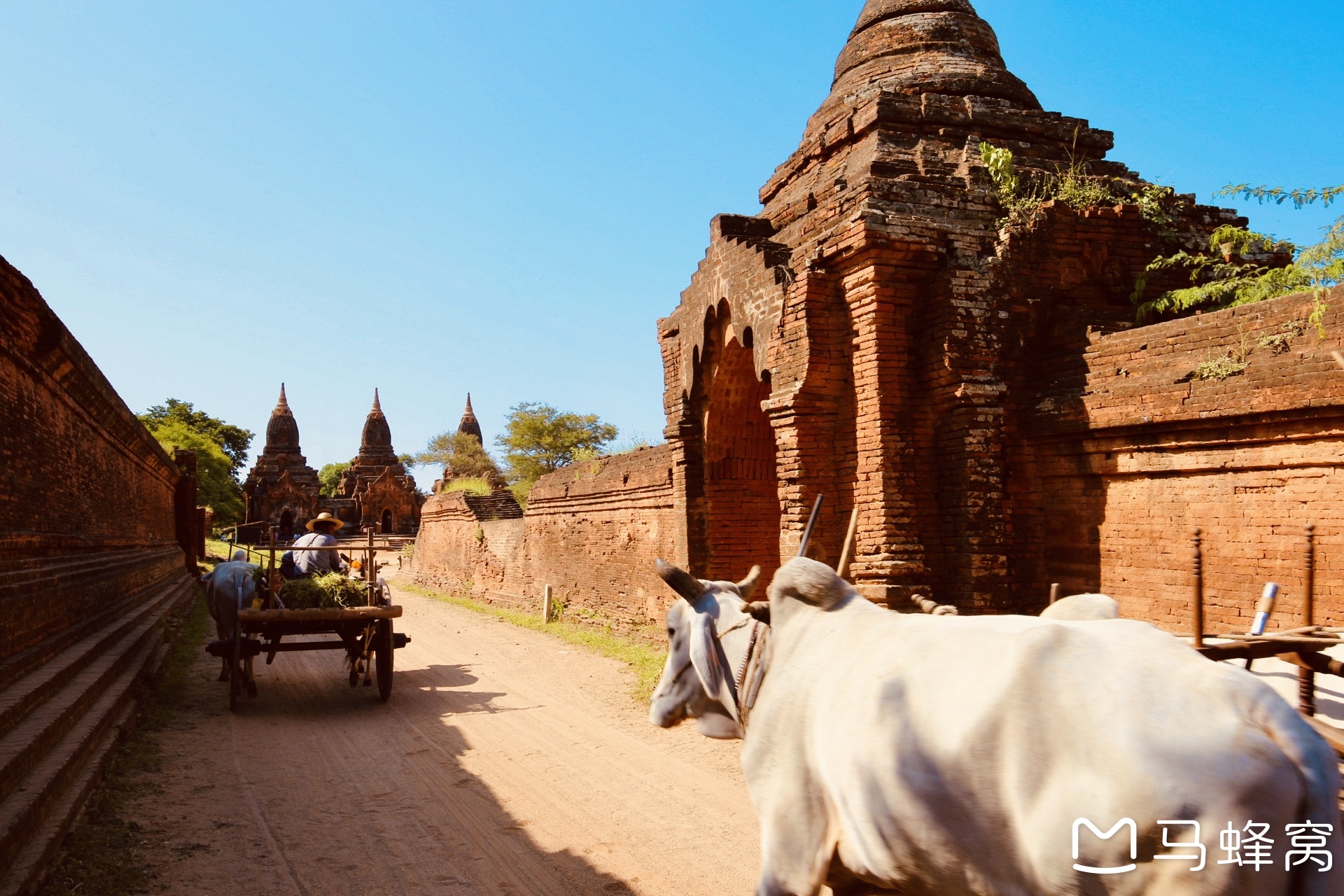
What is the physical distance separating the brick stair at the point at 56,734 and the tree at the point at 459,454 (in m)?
40.4

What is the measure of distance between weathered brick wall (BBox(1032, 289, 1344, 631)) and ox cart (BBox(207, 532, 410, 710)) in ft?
19.5

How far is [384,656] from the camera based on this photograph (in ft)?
28.5

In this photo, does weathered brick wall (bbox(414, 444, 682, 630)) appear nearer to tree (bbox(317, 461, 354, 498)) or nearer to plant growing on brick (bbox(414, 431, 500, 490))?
plant growing on brick (bbox(414, 431, 500, 490))

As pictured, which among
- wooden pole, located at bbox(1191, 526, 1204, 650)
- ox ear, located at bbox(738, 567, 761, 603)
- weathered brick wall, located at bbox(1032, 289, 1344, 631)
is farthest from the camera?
weathered brick wall, located at bbox(1032, 289, 1344, 631)

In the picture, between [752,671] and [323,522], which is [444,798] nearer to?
[752,671]

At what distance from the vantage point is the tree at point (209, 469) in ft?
137

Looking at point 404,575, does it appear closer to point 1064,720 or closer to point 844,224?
point 844,224

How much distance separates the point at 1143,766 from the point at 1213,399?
16.0 feet

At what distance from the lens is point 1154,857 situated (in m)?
2.00

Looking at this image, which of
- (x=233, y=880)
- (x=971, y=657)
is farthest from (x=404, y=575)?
(x=971, y=657)

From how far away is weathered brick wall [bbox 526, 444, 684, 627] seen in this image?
40.4 ft

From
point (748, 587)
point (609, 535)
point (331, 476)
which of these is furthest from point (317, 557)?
point (331, 476)

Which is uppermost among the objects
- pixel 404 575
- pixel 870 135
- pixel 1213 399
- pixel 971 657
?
pixel 870 135

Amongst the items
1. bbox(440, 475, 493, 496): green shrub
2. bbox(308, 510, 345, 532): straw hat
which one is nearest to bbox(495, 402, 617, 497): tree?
bbox(440, 475, 493, 496): green shrub
